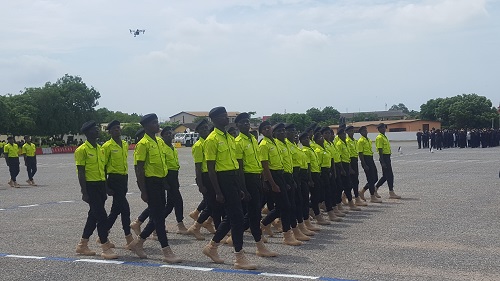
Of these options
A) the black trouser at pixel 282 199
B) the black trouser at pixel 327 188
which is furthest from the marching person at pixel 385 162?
the black trouser at pixel 282 199

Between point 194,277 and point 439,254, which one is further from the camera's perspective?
point 439,254

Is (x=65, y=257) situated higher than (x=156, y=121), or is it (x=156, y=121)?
(x=156, y=121)

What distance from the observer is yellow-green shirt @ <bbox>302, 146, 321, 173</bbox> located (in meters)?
12.0

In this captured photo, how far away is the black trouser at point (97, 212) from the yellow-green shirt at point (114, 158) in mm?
337

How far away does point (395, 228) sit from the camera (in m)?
11.2

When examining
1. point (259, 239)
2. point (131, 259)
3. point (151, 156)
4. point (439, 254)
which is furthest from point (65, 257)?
point (439, 254)

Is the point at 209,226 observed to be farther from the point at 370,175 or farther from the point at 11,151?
the point at 11,151

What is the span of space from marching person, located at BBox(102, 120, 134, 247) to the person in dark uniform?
1.78 metres

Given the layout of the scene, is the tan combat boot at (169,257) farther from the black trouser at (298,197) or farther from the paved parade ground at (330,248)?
the black trouser at (298,197)

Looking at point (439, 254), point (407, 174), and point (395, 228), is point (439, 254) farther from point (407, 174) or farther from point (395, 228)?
point (407, 174)

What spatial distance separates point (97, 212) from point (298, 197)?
341 centimetres

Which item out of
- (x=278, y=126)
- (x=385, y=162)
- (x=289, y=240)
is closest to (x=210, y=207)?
(x=289, y=240)

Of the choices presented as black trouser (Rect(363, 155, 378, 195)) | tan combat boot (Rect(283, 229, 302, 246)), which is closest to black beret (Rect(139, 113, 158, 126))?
tan combat boot (Rect(283, 229, 302, 246))

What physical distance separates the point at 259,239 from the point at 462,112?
272 ft
